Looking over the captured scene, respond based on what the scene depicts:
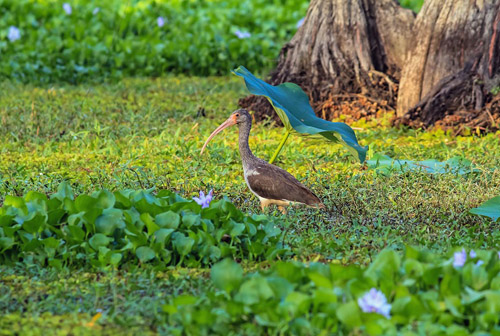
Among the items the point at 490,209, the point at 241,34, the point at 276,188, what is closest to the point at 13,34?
the point at 241,34

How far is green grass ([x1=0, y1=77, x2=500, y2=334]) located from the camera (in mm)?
3629

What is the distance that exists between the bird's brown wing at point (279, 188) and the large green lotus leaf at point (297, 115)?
12.6 inches

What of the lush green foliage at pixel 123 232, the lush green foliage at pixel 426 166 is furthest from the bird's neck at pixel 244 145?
the lush green foliage at pixel 426 166

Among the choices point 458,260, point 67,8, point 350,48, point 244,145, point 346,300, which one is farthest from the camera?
point 67,8

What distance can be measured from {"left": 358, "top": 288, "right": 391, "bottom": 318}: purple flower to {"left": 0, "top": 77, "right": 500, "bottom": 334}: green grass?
806mm

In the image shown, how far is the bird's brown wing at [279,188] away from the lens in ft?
15.8

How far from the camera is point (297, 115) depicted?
220 inches

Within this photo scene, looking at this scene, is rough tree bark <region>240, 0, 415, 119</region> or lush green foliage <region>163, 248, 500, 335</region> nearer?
lush green foliage <region>163, 248, 500, 335</region>

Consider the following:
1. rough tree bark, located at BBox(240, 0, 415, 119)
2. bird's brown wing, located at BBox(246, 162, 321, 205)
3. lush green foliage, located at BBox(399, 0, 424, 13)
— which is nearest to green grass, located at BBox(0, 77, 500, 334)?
bird's brown wing, located at BBox(246, 162, 321, 205)

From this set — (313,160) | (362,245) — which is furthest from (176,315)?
(313,160)

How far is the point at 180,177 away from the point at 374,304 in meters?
3.00

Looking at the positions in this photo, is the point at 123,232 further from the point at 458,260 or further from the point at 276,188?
the point at 458,260

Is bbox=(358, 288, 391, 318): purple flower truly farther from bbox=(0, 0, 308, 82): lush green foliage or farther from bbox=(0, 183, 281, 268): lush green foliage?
bbox=(0, 0, 308, 82): lush green foliage

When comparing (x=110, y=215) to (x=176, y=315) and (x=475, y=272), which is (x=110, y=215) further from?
(x=475, y=272)
